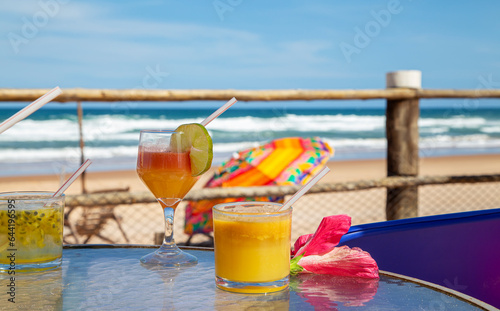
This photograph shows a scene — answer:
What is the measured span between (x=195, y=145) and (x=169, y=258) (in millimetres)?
213

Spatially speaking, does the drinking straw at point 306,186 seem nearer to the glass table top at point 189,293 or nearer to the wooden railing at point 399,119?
the glass table top at point 189,293

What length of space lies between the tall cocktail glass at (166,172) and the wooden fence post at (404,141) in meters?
2.61

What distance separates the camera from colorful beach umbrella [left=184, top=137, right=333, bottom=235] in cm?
350

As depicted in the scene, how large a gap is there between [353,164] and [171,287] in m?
12.4

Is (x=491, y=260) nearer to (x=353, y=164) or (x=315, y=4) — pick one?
(x=353, y=164)

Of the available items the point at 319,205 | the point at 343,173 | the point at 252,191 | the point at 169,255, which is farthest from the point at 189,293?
the point at 343,173

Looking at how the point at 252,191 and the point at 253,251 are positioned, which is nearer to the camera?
the point at 253,251

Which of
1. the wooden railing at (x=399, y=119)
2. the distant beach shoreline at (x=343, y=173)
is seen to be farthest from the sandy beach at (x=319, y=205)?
the wooden railing at (x=399, y=119)

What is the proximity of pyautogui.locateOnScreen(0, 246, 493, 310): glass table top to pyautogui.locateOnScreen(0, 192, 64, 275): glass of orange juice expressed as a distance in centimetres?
2

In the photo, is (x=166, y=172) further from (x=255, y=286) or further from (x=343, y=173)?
(x=343, y=173)

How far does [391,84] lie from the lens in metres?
3.44

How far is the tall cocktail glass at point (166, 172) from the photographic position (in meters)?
1.00

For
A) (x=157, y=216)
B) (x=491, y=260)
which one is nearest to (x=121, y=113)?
(x=157, y=216)

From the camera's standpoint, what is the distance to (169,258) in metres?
0.99
